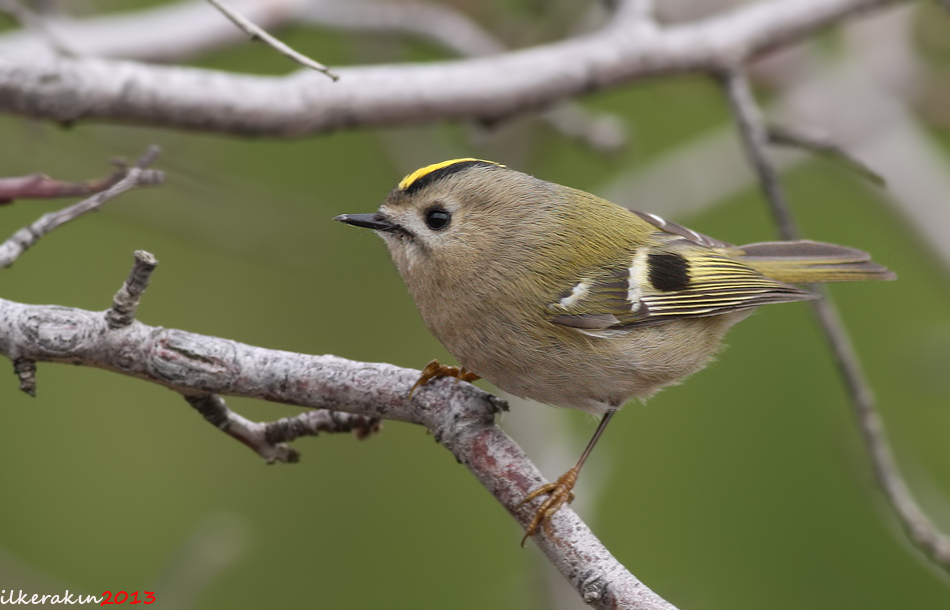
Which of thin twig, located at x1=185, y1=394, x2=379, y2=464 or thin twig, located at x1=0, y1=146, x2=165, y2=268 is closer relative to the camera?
thin twig, located at x1=0, y1=146, x2=165, y2=268

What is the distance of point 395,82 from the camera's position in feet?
6.83

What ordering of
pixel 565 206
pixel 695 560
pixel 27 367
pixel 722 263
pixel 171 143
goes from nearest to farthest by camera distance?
pixel 27 367, pixel 565 206, pixel 722 263, pixel 171 143, pixel 695 560

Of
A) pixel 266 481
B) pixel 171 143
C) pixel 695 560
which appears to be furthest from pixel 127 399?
pixel 695 560

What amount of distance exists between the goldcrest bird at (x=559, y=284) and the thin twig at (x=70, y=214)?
1.49ft

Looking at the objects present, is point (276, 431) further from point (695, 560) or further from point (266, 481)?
point (695, 560)

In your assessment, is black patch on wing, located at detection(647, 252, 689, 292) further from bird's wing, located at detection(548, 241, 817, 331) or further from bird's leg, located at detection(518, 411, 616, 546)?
bird's leg, located at detection(518, 411, 616, 546)

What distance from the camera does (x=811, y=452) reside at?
332 centimetres

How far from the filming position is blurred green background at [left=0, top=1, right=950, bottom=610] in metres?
3.03

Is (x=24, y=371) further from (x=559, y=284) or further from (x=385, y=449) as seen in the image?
(x=385, y=449)

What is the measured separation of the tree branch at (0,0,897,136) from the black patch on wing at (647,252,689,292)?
1.52 ft

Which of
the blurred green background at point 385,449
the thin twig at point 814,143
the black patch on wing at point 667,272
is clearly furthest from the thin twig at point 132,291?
the blurred green background at point 385,449

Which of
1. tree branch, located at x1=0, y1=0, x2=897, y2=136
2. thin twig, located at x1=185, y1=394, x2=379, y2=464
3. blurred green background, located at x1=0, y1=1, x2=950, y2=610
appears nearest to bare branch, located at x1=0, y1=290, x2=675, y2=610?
thin twig, located at x1=185, y1=394, x2=379, y2=464

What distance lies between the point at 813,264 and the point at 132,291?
142cm

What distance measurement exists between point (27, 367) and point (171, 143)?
1.65m
